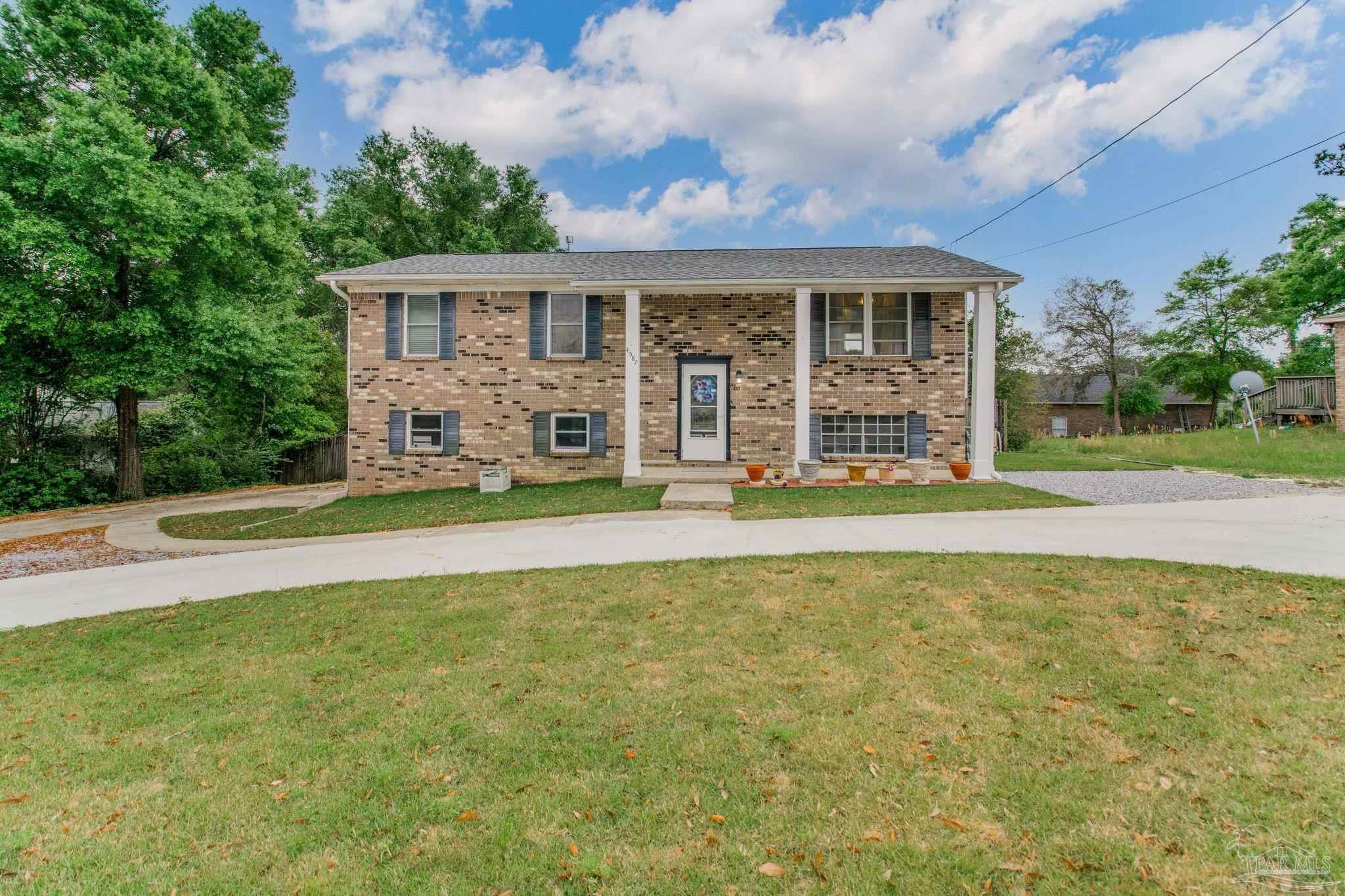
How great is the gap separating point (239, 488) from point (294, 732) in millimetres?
16491

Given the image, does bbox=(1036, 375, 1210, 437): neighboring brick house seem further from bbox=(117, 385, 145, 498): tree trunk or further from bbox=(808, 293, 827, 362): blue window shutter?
bbox=(117, 385, 145, 498): tree trunk

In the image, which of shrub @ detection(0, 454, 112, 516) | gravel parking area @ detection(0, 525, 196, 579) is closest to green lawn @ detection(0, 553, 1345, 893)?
gravel parking area @ detection(0, 525, 196, 579)

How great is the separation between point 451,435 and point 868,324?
991 cm

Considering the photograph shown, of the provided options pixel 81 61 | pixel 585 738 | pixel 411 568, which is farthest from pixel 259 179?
pixel 585 738

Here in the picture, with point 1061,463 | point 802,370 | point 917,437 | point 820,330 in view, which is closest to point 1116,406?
point 1061,463

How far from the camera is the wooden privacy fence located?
18.2 m

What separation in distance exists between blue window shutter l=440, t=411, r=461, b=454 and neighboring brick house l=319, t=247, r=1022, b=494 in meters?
0.03

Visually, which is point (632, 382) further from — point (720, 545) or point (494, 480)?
point (720, 545)

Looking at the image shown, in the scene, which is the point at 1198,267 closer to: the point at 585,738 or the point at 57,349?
the point at 585,738

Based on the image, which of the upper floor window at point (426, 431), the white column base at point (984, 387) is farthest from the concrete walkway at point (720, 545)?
the upper floor window at point (426, 431)

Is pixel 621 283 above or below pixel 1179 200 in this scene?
below

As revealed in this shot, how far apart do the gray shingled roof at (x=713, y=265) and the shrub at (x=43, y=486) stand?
828 cm

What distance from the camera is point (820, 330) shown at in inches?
513

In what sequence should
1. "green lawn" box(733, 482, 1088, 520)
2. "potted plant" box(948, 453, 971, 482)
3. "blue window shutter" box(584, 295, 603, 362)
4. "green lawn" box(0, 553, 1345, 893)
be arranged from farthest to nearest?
"blue window shutter" box(584, 295, 603, 362) → "potted plant" box(948, 453, 971, 482) → "green lawn" box(733, 482, 1088, 520) → "green lawn" box(0, 553, 1345, 893)
